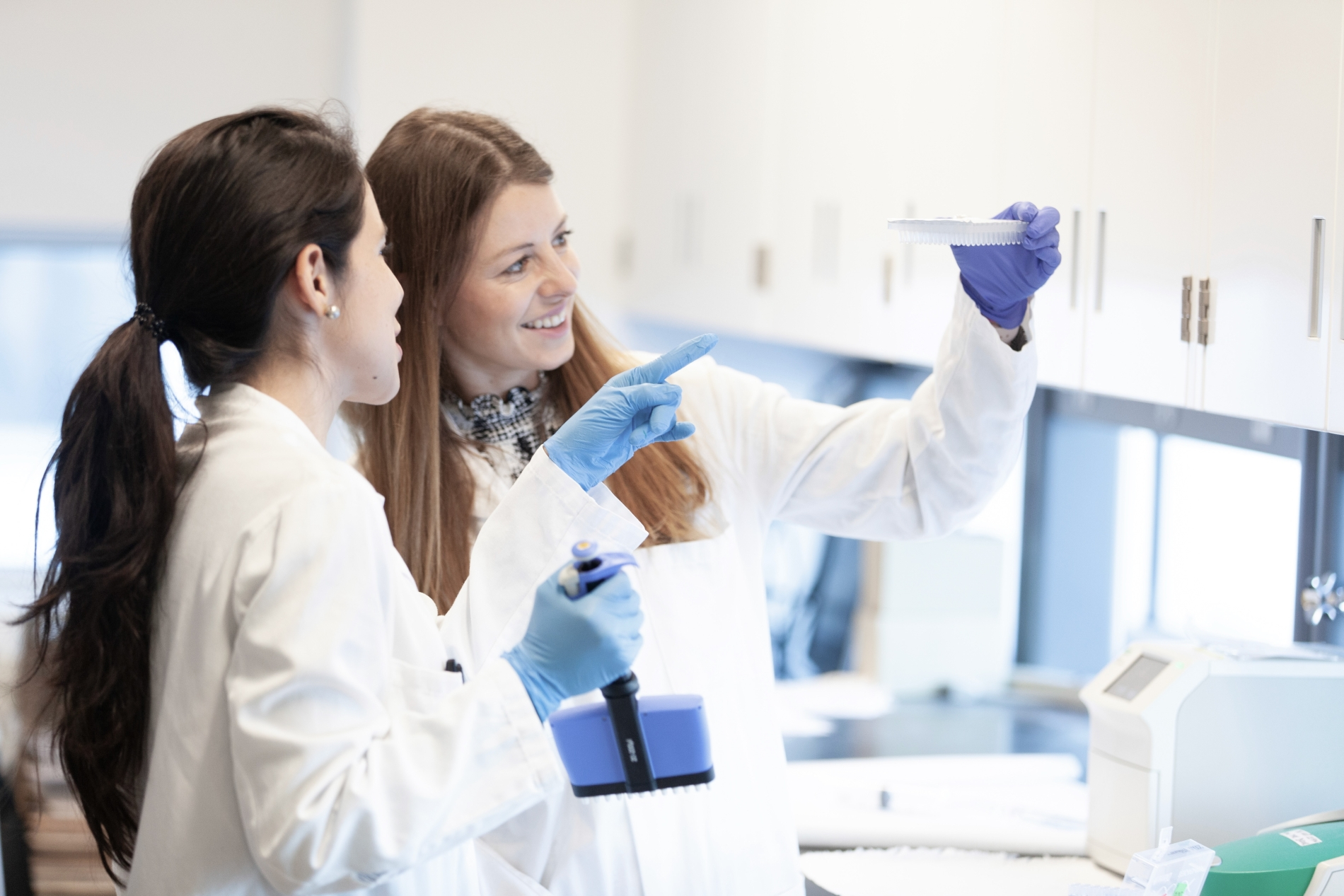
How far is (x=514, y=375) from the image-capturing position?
4.93 feet

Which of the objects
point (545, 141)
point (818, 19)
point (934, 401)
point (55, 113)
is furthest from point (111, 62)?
point (934, 401)

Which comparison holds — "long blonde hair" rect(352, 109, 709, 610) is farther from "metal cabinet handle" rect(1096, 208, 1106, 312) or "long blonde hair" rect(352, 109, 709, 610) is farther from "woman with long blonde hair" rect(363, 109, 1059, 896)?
"metal cabinet handle" rect(1096, 208, 1106, 312)

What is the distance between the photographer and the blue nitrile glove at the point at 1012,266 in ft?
4.04

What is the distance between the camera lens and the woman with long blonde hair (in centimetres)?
134

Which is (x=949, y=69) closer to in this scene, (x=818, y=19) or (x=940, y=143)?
(x=940, y=143)

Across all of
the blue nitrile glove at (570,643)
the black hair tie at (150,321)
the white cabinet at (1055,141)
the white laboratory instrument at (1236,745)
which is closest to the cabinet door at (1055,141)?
the white cabinet at (1055,141)

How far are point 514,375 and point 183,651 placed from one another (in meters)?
0.65

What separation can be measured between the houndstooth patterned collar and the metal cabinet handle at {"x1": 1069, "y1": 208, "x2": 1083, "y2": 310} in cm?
66

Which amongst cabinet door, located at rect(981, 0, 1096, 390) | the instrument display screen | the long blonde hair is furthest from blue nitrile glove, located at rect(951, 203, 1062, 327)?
the instrument display screen

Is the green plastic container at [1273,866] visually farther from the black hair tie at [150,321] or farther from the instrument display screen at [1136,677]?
the black hair tie at [150,321]

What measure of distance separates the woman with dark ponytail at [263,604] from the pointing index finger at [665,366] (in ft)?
0.91

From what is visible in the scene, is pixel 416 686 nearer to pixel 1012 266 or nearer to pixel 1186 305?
pixel 1012 266

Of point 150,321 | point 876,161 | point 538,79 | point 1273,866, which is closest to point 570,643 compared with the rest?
point 150,321

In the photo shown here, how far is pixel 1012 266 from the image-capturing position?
4.18 ft
